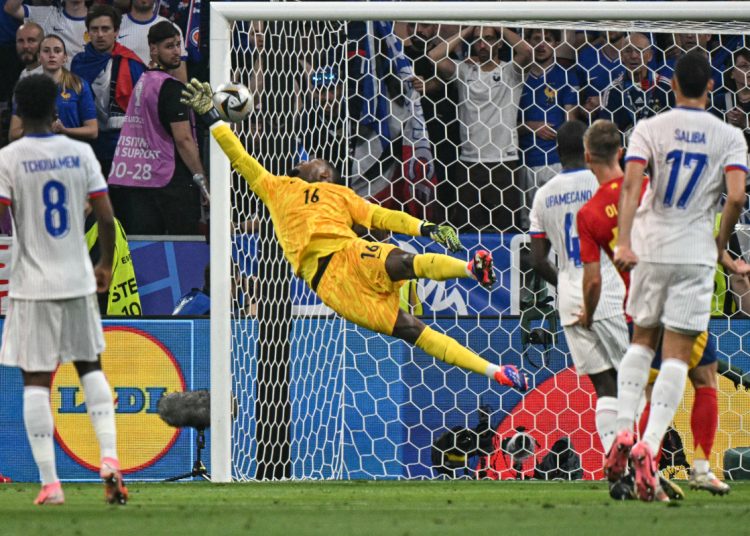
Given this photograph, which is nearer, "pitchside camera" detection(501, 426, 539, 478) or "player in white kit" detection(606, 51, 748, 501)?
"player in white kit" detection(606, 51, 748, 501)

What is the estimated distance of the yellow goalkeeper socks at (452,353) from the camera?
26.8 ft

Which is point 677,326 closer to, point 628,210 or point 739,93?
point 628,210

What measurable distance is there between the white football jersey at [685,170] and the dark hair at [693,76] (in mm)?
81

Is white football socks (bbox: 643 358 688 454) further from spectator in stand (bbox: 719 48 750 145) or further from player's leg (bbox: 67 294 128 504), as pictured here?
spectator in stand (bbox: 719 48 750 145)

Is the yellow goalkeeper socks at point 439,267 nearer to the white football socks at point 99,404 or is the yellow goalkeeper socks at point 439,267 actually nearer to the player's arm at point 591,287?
the player's arm at point 591,287

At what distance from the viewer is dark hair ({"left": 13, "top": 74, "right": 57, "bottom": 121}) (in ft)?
18.1

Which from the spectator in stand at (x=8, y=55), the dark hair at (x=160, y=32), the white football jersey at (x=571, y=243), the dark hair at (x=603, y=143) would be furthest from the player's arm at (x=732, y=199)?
the spectator in stand at (x=8, y=55)

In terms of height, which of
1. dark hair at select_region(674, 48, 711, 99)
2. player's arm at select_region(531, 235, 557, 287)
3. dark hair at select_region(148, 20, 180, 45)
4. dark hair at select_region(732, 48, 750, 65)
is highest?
dark hair at select_region(148, 20, 180, 45)

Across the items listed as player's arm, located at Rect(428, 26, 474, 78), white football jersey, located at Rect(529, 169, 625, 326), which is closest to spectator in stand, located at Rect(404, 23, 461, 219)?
player's arm, located at Rect(428, 26, 474, 78)

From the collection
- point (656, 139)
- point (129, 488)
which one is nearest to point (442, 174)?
point (129, 488)

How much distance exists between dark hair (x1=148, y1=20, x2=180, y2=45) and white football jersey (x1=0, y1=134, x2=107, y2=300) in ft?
17.3

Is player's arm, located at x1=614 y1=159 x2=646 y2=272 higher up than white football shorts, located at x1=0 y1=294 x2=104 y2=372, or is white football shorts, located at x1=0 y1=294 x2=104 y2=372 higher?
player's arm, located at x1=614 y1=159 x2=646 y2=272

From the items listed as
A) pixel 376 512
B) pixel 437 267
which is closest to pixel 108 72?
pixel 437 267

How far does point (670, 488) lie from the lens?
5.96 meters
